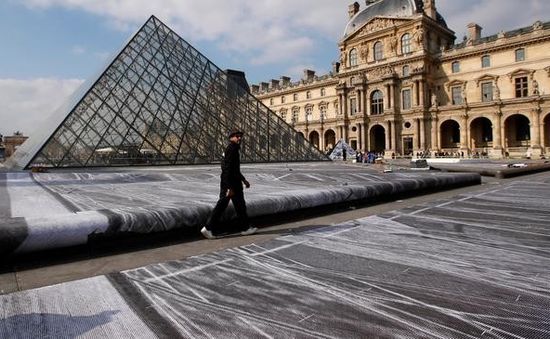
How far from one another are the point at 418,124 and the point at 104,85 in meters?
37.5

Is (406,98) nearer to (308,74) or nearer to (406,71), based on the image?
(406,71)

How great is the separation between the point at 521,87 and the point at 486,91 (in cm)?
340

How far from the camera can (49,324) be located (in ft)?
6.24

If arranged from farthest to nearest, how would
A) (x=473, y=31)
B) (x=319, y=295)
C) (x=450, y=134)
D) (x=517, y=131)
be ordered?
(x=473, y=31), (x=450, y=134), (x=517, y=131), (x=319, y=295)

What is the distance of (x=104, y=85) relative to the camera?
45.8 ft

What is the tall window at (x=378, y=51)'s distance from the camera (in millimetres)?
48125

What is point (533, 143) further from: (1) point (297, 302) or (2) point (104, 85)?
(1) point (297, 302)

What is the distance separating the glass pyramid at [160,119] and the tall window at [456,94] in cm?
3108

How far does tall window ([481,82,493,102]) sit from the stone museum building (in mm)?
111

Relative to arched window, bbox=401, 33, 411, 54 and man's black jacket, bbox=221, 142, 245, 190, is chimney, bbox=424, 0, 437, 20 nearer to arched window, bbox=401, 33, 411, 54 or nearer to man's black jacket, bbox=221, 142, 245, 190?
arched window, bbox=401, 33, 411, 54

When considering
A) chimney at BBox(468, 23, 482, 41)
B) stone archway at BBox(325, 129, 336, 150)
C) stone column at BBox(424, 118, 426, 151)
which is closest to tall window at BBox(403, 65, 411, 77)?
stone column at BBox(424, 118, 426, 151)

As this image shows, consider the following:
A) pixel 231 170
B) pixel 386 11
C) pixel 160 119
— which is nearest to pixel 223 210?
pixel 231 170

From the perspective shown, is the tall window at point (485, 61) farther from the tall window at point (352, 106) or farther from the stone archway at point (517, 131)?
the tall window at point (352, 106)

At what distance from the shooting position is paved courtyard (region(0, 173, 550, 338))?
1879mm
